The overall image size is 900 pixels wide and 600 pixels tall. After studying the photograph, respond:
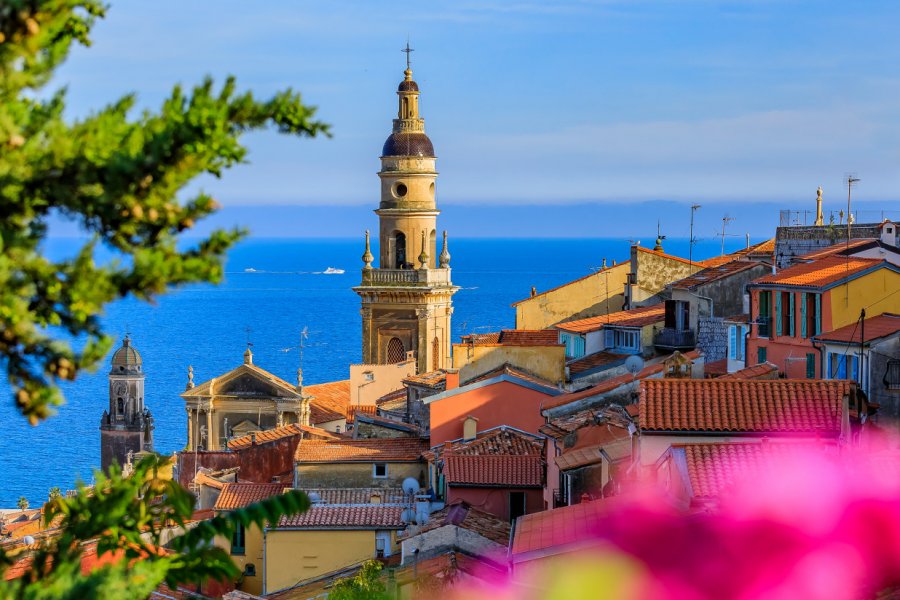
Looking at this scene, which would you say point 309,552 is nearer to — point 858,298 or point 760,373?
Answer: point 760,373

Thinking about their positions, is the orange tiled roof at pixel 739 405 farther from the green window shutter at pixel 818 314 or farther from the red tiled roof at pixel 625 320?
the red tiled roof at pixel 625 320

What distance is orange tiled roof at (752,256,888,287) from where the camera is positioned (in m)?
24.1

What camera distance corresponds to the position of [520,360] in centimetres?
3525

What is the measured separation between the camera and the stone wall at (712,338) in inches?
1272

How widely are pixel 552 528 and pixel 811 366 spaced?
857cm

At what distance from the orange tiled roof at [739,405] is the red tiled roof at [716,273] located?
1399 centimetres

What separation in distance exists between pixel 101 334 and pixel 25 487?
231 ft

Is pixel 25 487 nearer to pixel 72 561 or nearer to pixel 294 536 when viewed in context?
pixel 294 536

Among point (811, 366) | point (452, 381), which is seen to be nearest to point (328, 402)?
point (452, 381)

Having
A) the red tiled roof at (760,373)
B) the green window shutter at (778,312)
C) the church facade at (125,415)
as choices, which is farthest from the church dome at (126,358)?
the red tiled roof at (760,373)

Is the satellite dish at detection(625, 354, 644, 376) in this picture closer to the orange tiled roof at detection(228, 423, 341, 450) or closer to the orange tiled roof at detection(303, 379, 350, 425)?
the orange tiled roof at detection(228, 423, 341, 450)

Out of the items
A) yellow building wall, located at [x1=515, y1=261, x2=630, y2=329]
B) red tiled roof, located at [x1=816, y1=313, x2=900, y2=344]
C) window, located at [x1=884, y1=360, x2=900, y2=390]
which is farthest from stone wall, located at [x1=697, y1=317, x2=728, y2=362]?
yellow building wall, located at [x1=515, y1=261, x2=630, y2=329]

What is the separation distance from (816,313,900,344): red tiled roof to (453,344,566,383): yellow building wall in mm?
11276

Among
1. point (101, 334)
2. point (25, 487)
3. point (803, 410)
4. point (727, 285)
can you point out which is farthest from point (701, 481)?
point (25, 487)
